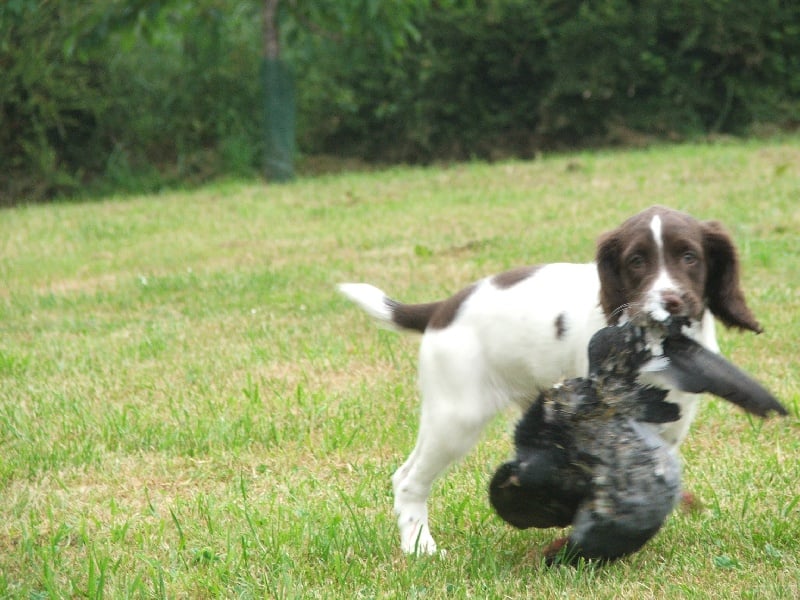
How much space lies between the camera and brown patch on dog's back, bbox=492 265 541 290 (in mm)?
3736

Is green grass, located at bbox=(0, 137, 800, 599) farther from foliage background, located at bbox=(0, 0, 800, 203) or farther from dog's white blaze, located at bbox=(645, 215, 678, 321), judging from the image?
foliage background, located at bbox=(0, 0, 800, 203)

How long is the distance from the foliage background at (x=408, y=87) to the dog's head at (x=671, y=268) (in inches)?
452

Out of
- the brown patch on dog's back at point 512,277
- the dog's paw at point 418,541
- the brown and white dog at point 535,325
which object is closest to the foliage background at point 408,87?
the brown patch on dog's back at point 512,277

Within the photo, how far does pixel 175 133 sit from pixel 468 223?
7.21m

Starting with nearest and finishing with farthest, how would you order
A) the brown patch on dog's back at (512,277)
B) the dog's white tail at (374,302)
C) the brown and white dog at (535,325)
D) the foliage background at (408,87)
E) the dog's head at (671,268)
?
the dog's head at (671,268) → the brown and white dog at (535,325) → the brown patch on dog's back at (512,277) → the dog's white tail at (374,302) → the foliage background at (408,87)

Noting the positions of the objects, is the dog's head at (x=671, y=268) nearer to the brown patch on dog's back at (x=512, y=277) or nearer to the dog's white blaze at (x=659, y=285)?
the dog's white blaze at (x=659, y=285)

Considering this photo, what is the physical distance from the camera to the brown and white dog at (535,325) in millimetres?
3449

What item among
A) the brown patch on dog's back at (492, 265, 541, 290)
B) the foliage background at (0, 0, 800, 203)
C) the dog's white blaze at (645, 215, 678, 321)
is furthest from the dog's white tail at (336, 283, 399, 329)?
the foliage background at (0, 0, 800, 203)

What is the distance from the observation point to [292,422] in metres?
4.89

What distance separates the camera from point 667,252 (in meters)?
3.43

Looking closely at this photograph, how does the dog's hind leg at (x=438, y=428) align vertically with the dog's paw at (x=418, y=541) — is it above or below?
above

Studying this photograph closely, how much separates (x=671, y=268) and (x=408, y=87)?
1346 centimetres

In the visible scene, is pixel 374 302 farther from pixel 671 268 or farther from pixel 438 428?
pixel 671 268

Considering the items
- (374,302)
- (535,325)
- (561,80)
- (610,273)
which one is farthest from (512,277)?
(561,80)
